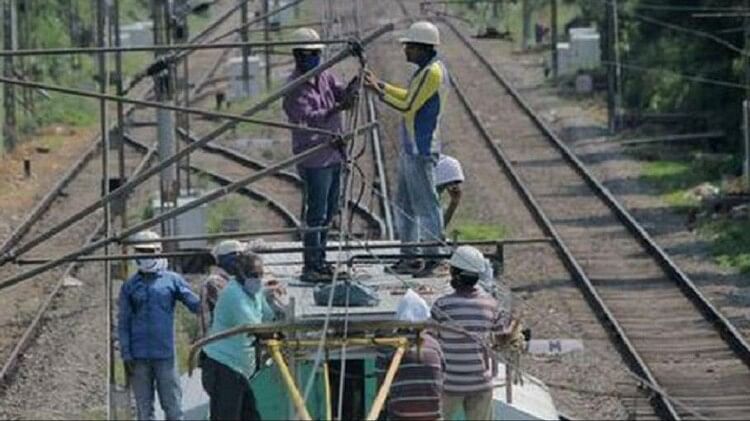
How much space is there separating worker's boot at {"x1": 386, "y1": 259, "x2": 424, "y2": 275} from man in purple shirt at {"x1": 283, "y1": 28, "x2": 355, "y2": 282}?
54cm

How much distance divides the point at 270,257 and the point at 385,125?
52.2ft

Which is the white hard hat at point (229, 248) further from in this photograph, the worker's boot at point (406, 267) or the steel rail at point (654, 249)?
the steel rail at point (654, 249)

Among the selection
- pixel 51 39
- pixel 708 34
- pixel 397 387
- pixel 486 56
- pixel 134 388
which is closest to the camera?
pixel 397 387

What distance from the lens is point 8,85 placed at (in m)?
38.4

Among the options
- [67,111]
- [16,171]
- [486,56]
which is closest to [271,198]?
[16,171]

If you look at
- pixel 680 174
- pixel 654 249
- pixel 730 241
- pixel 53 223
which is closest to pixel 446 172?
pixel 654 249

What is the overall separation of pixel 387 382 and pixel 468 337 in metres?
1.28

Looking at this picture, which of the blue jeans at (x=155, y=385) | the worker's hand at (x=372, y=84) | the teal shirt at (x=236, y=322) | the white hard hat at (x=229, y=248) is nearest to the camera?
the teal shirt at (x=236, y=322)

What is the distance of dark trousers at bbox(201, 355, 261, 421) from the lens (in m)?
14.8

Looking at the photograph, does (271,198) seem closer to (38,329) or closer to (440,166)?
(38,329)

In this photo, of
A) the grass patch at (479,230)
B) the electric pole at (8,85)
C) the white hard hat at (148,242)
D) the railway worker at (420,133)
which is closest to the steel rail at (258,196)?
the grass patch at (479,230)

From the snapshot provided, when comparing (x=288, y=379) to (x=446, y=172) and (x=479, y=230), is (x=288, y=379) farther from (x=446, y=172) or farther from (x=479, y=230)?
(x=479, y=230)

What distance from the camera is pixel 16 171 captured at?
37.4m

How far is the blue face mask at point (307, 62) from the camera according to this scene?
18859mm
